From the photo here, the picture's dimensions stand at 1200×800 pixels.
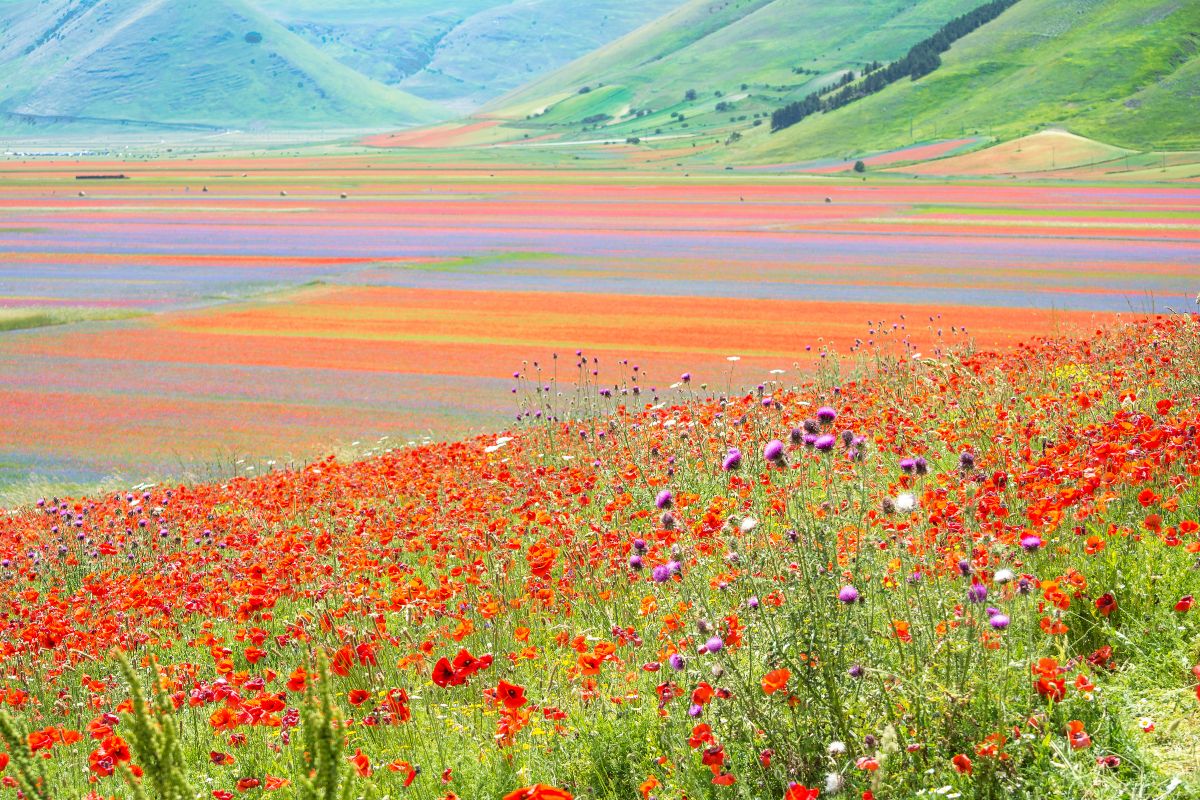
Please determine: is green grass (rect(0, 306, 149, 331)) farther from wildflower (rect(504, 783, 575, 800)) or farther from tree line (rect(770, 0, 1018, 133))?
tree line (rect(770, 0, 1018, 133))

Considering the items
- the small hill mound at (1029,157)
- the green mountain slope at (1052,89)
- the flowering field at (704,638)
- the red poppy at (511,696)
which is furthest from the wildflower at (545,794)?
the green mountain slope at (1052,89)

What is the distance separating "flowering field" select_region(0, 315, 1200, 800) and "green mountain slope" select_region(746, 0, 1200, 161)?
10374cm

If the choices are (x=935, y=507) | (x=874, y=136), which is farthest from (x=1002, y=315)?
(x=874, y=136)

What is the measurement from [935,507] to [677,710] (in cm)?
169

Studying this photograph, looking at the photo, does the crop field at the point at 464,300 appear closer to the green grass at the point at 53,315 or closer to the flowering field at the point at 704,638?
the green grass at the point at 53,315

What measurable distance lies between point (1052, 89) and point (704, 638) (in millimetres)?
131050

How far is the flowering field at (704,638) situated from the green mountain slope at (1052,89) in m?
104

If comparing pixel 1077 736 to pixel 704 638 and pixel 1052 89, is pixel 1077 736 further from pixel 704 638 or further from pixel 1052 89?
pixel 1052 89

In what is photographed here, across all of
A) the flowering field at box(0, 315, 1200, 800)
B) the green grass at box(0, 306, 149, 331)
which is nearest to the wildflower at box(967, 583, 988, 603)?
the flowering field at box(0, 315, 1200, 800)

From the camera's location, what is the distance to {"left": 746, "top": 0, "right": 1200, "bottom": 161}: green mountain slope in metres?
108

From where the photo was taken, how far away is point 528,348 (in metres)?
25.8

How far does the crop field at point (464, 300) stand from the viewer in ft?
66.8

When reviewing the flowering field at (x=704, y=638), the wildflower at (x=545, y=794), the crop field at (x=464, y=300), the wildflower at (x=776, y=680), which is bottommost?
the crop field at (x=464, y=300)

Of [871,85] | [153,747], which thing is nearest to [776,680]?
[153,747]
